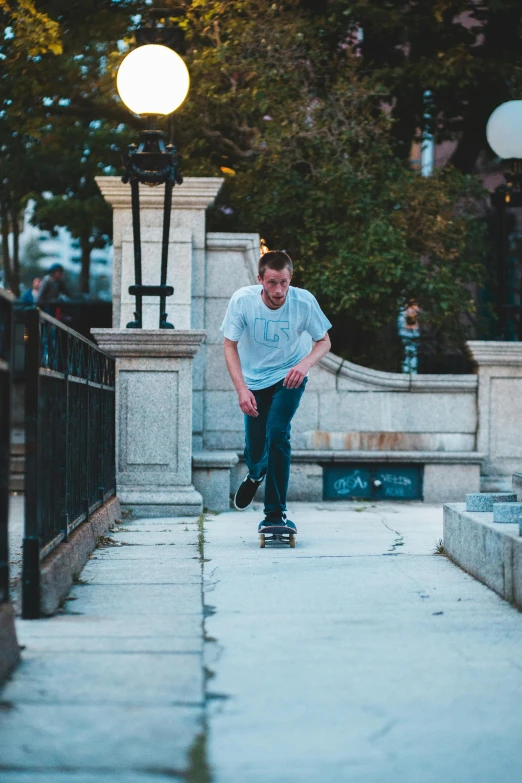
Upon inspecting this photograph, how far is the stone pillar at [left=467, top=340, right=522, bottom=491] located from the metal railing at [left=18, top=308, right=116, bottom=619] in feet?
13.4

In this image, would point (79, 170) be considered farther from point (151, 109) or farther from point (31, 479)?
point (31, 479)

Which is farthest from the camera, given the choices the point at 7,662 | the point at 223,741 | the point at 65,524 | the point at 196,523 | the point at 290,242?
the point at 290,242

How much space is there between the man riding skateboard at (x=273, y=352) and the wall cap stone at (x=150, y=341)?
173cm

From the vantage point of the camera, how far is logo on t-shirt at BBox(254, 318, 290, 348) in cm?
629

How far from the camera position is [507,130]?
404 inches

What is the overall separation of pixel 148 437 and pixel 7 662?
490 cm

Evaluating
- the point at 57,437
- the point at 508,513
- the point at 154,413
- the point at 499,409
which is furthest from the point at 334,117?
the point at 57,437

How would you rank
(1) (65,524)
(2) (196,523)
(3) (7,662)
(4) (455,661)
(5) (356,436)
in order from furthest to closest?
(5) (356,436) < (2) (196,523) < (1) (65,524) < (4) (455,661) < (3) (7,662)

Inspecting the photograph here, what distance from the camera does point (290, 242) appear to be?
11516mm

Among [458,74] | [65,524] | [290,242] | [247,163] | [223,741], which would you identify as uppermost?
[458,74]

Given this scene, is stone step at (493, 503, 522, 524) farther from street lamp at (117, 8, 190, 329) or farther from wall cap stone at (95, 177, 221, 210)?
wall cap stone at (95, 177, 221, 210)

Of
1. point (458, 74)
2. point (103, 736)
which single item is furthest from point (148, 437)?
point (458, 74)

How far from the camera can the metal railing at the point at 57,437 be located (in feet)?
13.7

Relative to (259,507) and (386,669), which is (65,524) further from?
(259,507)
